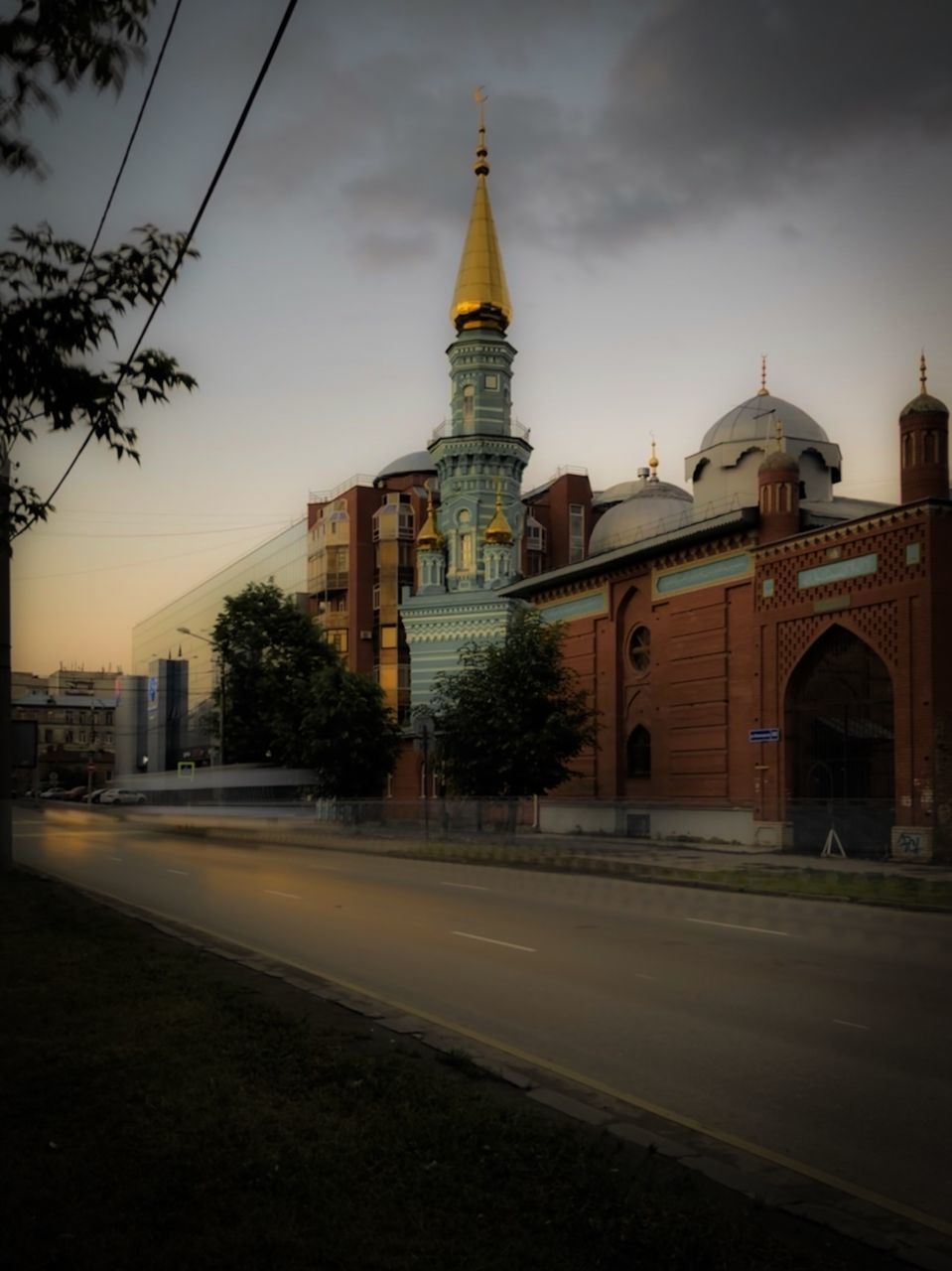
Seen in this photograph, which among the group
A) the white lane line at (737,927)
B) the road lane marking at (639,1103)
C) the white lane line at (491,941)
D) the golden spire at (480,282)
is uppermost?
the golden spire at (480,282)

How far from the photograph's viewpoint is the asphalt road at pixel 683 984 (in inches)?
289

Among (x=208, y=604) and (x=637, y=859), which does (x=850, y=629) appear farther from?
(x=208, y=604)

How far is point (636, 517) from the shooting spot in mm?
56188

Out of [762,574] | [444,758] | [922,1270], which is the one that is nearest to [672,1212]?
[922,1270]

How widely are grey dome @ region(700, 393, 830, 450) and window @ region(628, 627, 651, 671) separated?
8.23 metres

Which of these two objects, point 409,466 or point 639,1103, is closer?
point 639,1103

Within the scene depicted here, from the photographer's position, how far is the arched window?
43.5 meters

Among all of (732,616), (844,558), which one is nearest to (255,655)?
(732,616)

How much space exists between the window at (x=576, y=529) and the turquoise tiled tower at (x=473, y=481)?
15.8 m

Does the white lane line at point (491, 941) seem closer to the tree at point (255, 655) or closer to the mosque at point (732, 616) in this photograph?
the mosque at point (732, 616)

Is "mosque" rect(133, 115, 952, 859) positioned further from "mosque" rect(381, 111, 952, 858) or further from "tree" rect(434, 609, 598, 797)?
"tree" rect(434, 609, 598, 797)

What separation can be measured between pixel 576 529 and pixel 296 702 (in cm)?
3319

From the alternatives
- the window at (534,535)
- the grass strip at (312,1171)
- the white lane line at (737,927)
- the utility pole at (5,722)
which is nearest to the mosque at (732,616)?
the white lane line at (737,927)

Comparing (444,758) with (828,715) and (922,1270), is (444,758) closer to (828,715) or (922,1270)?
(828,715)
